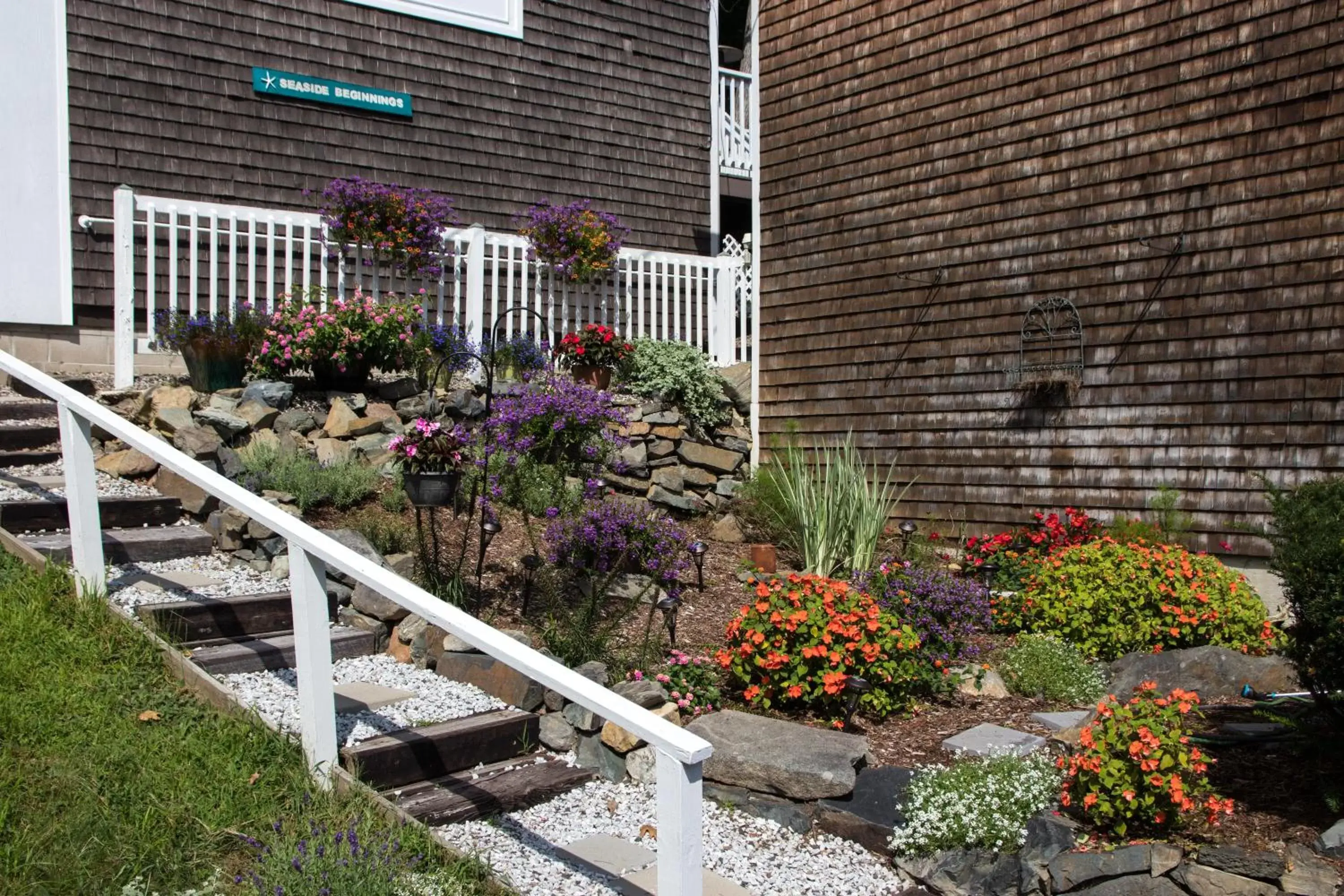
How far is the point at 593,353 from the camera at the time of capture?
28.6ft

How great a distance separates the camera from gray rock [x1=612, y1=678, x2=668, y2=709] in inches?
160

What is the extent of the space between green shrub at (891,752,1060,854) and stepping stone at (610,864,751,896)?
25.4 inches

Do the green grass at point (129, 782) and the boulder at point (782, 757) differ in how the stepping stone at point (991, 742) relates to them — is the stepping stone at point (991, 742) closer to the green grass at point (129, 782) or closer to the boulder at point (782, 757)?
the boulder at point (782, 757)

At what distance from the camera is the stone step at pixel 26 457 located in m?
5.46

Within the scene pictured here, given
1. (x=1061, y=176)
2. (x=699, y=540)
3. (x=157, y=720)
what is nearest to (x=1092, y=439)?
(x=1061, y=176)

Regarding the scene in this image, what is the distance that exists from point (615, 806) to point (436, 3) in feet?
30.3

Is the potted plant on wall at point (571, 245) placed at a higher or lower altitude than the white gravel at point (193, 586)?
higher

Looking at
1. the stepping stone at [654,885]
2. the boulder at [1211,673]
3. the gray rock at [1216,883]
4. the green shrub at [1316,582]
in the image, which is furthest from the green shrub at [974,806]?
the boulder at [1211,673]

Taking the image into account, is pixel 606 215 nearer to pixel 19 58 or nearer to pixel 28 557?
pixel 19 58

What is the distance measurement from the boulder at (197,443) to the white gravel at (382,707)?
2118 mm

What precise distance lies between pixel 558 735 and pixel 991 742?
164cm

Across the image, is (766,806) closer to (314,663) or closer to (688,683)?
(688,683)

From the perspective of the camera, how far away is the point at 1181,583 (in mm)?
5398

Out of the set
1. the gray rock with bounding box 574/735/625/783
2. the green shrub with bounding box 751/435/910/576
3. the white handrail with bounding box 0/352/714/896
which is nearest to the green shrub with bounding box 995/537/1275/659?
the green shrub with bounding box 751/435/910/576
